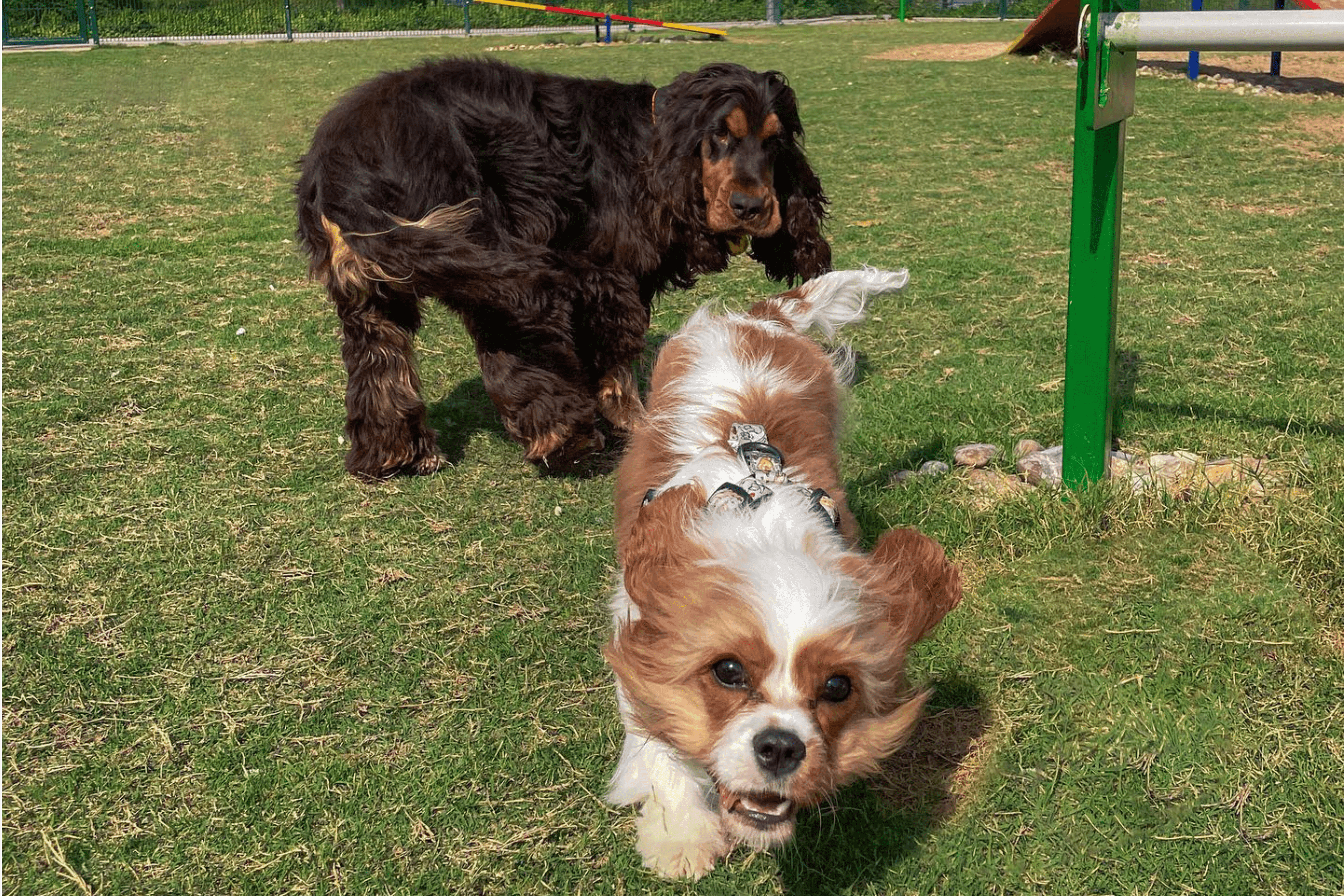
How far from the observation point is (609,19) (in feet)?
75.5

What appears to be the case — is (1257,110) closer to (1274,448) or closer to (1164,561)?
(1274,448)

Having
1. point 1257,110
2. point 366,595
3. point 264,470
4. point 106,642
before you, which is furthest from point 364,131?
point 1257,110

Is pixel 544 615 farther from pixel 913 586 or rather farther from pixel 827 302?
pixel 913 586

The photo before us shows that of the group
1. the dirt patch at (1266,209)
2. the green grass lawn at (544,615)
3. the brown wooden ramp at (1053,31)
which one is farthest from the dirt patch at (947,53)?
the green grass lawn at (544,615)

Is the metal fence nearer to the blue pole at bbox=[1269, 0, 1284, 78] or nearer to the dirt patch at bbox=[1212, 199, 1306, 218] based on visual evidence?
the blue pole at bbox=[1269, 0, 1284, 78]

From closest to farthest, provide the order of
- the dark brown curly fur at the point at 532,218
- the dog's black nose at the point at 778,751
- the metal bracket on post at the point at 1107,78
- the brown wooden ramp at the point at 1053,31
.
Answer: the dog's black nose at the point at 778,751 → the metal bracket on post at the point at 1107,78 → the dark brown curly fur at the point at 532,218 → the brown wooden ramp at the point at 1053,31

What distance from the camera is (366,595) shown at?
3877mm

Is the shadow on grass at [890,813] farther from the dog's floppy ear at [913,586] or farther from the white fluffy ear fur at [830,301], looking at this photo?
the white fluffy ear fur at [830,301]

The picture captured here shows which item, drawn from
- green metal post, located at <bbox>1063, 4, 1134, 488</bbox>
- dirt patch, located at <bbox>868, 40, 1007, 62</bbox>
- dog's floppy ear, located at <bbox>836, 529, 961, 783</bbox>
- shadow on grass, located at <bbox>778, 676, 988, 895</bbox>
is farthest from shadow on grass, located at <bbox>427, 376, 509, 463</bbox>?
dirt patch, located at <bbox>868, 40, 1007, 62</bbox>

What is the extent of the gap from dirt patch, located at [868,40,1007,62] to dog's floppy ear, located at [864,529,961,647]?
17458 millimetres

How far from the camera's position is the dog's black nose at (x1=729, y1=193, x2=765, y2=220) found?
453 centimetres

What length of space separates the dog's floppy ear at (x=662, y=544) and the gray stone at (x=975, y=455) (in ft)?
7.06

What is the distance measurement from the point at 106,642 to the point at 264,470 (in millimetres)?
1296

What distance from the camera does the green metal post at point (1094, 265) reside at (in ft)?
11.9
